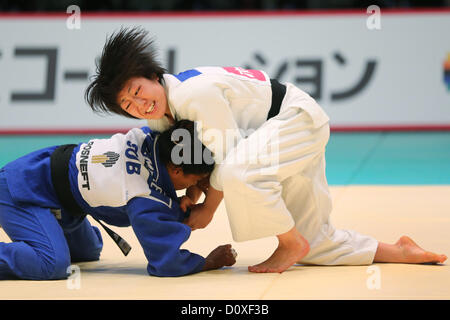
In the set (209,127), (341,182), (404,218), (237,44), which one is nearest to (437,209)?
(404,218)

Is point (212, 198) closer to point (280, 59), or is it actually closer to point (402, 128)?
point (280, 59)

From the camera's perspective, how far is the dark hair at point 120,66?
2.72 m

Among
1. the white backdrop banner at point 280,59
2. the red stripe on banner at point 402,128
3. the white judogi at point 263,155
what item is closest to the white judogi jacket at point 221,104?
the white judogi at point 263,155

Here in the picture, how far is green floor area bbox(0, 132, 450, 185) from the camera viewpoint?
226 inches

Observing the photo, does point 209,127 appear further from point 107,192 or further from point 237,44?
point 237,44

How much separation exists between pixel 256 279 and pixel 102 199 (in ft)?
2.51

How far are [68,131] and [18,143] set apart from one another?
2.19 ft

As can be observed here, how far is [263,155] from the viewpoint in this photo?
2637mm

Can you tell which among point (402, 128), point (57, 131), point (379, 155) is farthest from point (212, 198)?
point (402, 128)

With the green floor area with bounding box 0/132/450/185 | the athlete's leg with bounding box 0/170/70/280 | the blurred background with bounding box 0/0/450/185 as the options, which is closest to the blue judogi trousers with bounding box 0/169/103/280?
the athlete's leg with bounding box 0/170/70/280

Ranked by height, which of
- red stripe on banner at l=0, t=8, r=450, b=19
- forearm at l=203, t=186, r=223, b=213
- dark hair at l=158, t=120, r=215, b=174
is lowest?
forearm at l=203, t=186, r=223, b=213

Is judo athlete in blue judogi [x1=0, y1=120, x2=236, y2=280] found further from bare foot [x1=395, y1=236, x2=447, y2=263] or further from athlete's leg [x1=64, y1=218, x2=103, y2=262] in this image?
bare foot [x1=395, y1=236, x2=447, y2=263]

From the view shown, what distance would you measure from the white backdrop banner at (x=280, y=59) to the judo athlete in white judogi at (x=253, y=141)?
5.20 m

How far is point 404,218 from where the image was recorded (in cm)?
397
